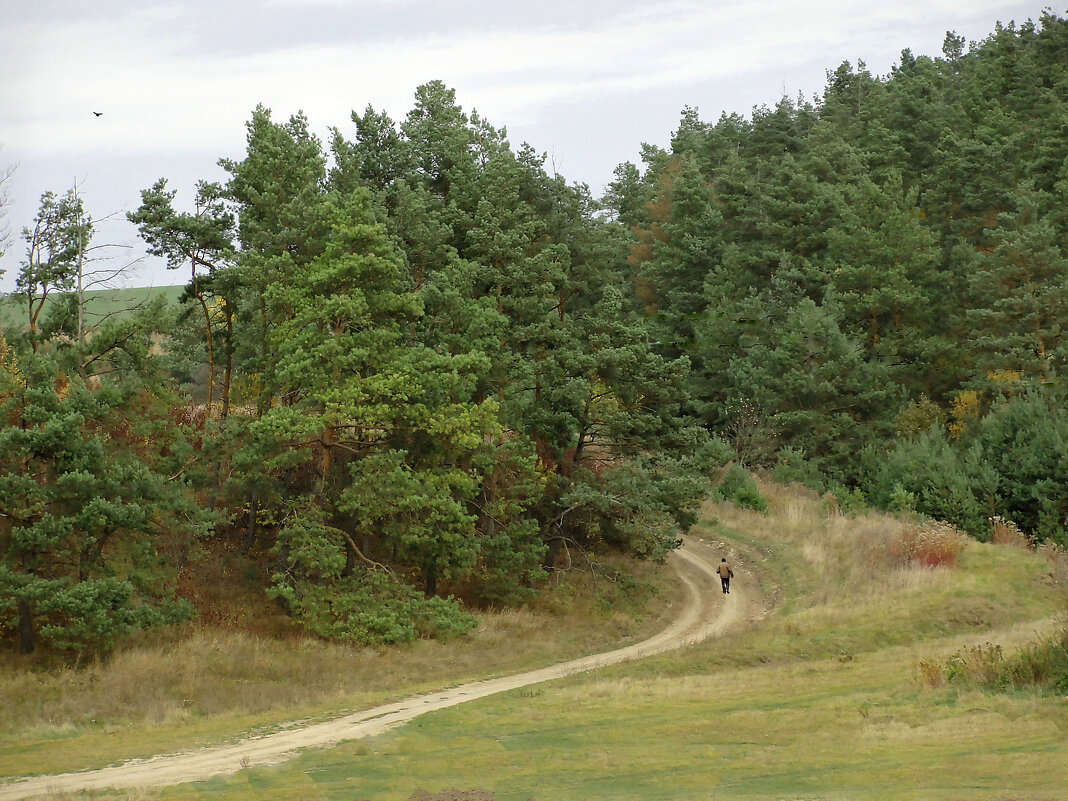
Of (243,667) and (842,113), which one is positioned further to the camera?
(842,113)

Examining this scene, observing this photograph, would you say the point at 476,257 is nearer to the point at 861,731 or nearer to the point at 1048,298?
the point at 861,731

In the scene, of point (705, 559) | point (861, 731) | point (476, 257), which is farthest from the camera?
point (705, 559)

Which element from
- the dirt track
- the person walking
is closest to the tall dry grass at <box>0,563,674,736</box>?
the dirt track

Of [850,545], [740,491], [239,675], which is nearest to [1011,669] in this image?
[239,675]

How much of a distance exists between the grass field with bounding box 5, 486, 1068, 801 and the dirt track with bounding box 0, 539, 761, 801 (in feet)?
3.34

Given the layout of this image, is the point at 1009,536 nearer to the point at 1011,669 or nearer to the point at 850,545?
the point at 850,545

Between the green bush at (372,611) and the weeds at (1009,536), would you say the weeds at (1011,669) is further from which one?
the weeds at (1009,536)

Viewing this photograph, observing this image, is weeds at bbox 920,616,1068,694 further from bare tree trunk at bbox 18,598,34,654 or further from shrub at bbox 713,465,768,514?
shrub at bbox 713,465,768,514

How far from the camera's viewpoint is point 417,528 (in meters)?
30.4

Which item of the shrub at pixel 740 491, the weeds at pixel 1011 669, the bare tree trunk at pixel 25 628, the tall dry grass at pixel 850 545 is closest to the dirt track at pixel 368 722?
the tall dry grass at pixel 850 545

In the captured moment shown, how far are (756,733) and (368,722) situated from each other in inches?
326

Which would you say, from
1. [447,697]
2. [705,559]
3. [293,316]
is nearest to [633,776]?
[447,697]

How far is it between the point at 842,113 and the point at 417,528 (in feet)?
224

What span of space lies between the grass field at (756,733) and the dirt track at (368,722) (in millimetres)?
1018
